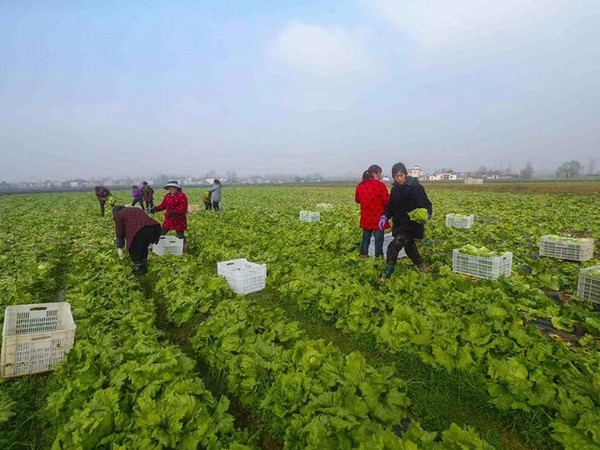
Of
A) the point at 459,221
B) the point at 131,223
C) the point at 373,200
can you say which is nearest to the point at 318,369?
the point at 373,200

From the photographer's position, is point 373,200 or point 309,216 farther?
point 309,216

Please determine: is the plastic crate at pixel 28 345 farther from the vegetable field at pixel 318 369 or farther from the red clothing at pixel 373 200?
the red clothing at pixel 373 200

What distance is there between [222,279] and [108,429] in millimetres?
4093

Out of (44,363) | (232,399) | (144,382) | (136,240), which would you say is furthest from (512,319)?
(136,240)

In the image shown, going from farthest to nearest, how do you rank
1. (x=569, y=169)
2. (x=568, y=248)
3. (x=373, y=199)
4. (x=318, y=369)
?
(x=569, y=169), (x=568, y=248), (x=373, y=199), (x=318, y=369)

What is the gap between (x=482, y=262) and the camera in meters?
7.59

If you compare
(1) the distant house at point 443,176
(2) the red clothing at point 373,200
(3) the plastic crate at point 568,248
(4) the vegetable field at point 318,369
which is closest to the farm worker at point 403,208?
(4) the vegetable field at point 318,369

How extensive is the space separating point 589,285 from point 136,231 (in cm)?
972

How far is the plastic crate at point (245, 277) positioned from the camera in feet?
23.8

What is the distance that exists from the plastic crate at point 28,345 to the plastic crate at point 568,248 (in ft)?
37.2

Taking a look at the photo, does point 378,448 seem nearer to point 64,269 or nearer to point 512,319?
point 512,319

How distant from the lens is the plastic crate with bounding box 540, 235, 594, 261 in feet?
29.0

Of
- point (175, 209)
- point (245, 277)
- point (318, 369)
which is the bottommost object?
point (318, 369)

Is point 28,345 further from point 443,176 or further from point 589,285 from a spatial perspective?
point 443,176
